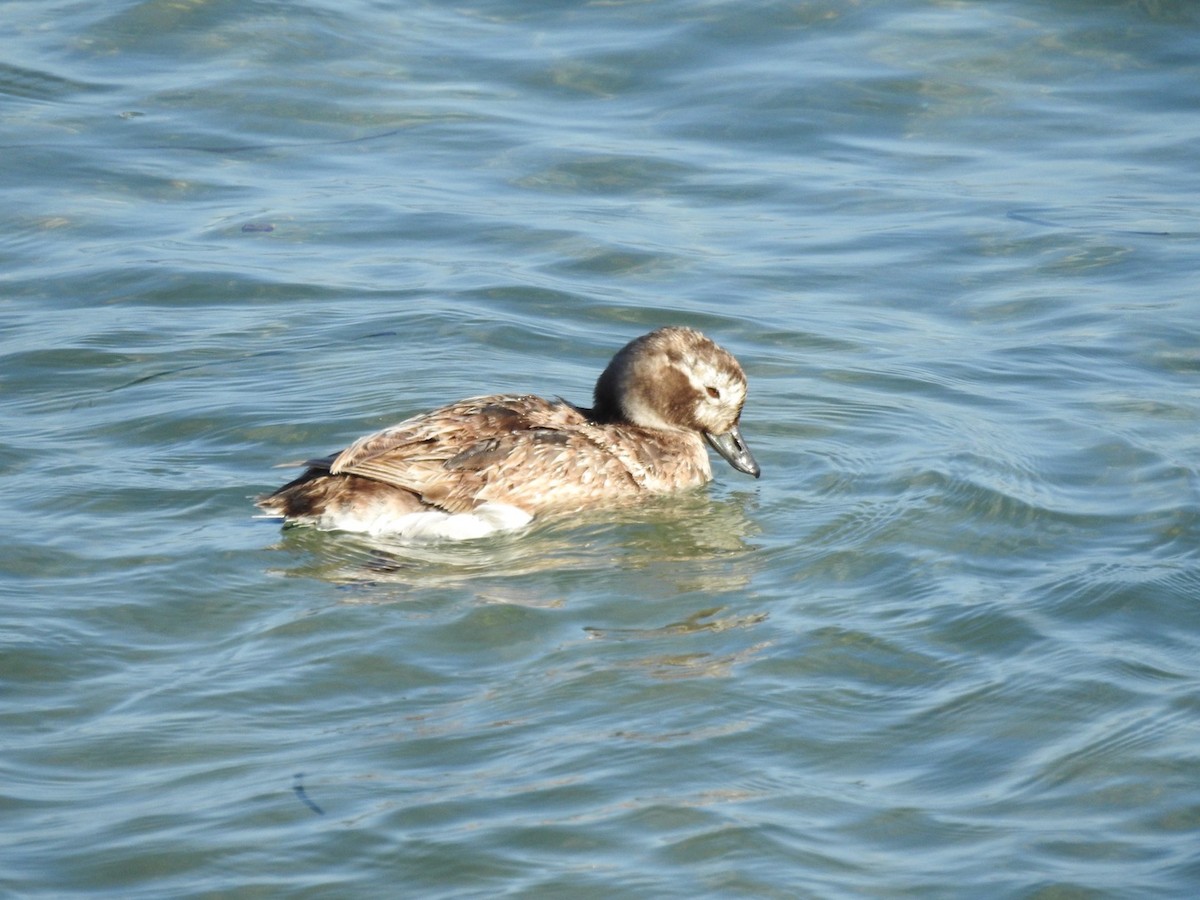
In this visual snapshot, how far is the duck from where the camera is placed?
8633 millimetres

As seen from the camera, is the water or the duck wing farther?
the duck wing

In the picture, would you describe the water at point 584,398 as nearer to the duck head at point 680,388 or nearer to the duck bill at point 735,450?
the duck bill at point 735,450

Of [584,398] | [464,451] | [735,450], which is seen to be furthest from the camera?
[584,398]

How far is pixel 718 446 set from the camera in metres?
9.84

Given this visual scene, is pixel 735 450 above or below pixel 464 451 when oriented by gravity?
below

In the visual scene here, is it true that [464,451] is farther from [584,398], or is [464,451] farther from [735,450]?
[584,398]

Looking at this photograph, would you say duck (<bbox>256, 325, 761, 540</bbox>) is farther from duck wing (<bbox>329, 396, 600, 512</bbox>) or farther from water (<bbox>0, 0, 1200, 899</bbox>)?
water (<bbox>0, 0, 1200, 899</bbox>)

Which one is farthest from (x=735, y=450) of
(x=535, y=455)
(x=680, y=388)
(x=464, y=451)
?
(x=464, y=451)

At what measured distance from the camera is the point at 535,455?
29.7 ft

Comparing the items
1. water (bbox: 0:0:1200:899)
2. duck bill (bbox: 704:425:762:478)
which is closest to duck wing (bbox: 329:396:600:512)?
A: water (bbox: 0:0:1200:899)

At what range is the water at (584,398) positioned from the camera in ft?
20.1

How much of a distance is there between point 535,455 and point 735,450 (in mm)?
1224

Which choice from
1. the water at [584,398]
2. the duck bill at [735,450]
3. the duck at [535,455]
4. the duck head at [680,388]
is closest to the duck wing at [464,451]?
the duck at [535,455]

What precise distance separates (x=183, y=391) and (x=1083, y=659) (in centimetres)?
538
